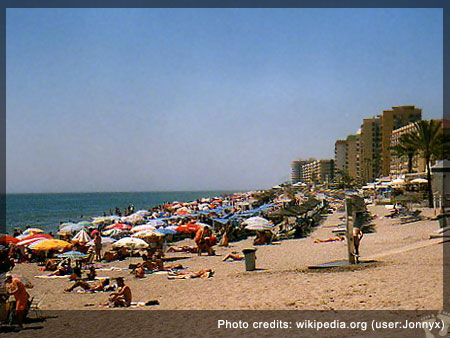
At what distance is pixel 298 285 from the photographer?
9.86 m

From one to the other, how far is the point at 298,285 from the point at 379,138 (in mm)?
102006

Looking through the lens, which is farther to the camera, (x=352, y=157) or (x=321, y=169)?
(x=321, y=169)

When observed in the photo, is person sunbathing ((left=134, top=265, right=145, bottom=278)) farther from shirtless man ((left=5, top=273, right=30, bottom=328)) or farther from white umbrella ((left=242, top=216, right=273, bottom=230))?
white umbrella ((left=242, top=216, right=273, bottom=230))

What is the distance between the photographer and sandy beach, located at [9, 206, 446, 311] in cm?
819

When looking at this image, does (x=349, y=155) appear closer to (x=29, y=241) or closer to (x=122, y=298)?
(x=29, y=241)

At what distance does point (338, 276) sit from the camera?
10.2m

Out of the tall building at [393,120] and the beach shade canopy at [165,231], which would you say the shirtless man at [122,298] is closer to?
the beach shade canopy at [165,231]

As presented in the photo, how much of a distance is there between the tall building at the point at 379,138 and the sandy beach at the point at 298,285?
265 ft

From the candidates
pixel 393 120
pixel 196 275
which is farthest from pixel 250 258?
pixel 393 120

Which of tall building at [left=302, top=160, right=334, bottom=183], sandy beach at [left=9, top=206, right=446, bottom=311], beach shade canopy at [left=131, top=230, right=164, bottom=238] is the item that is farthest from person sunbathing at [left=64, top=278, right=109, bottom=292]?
tall building at [left=302, top=160, right=334, bottom=183]

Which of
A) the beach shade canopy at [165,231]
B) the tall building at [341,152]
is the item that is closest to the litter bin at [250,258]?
the beach shade canopy at [165,231]

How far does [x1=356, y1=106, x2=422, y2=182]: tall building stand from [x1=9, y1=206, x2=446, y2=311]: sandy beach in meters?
80.6

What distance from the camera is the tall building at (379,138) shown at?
95.5m

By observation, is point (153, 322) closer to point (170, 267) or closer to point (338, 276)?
point (338, 276)
